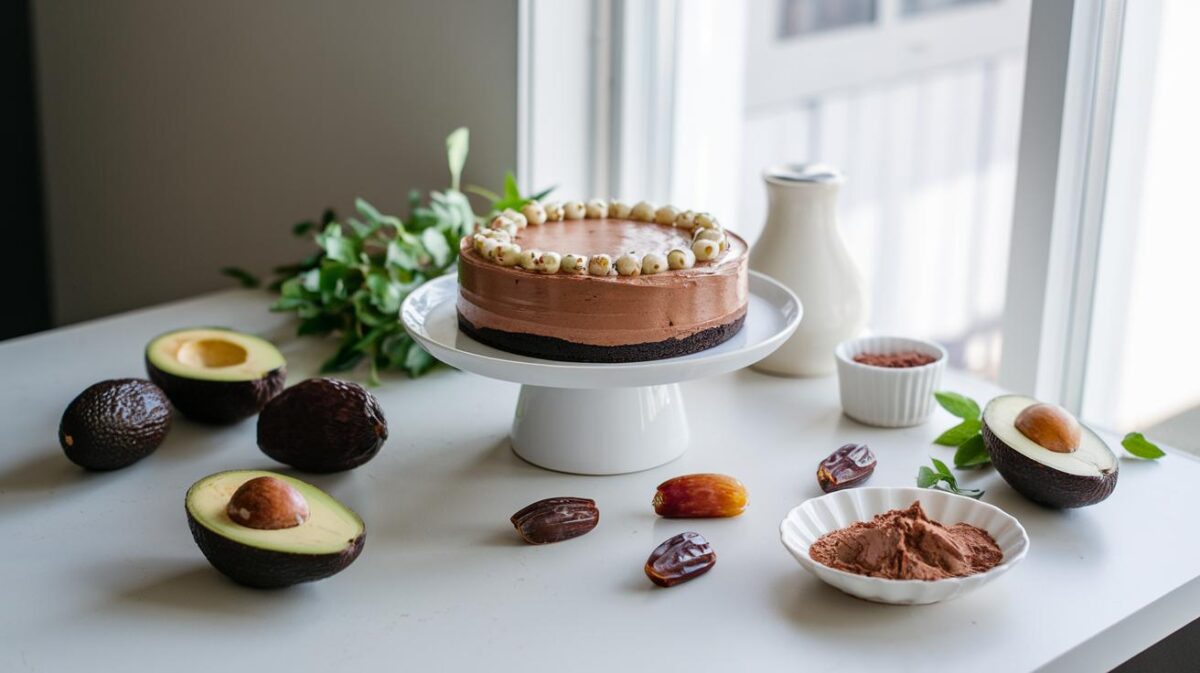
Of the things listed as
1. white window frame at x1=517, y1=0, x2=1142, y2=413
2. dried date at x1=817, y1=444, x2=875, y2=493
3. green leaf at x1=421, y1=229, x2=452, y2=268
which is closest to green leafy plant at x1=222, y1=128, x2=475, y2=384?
green leaf at x1=421, y1=229, x2=452, y2=268

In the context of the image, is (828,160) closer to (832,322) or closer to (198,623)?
(832,322)

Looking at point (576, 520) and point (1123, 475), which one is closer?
point (576, 520)

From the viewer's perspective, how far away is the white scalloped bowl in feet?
2.78

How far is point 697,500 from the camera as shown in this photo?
1016 millimetres

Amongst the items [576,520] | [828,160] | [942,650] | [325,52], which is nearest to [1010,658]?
[942,650]

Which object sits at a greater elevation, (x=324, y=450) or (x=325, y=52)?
(x=325, y=52)

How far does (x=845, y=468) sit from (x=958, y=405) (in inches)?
6.7

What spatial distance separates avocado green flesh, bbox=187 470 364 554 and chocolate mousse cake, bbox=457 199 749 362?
221mm

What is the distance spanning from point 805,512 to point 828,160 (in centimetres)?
172

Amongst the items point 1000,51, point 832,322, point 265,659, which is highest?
point 1000,51

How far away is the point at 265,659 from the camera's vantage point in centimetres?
82

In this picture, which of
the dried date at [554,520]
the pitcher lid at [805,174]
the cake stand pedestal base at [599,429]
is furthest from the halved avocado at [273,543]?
the pitcher lid at [805,174]

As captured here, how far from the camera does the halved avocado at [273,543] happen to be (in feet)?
2.82

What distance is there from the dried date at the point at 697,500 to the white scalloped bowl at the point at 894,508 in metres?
0.08
